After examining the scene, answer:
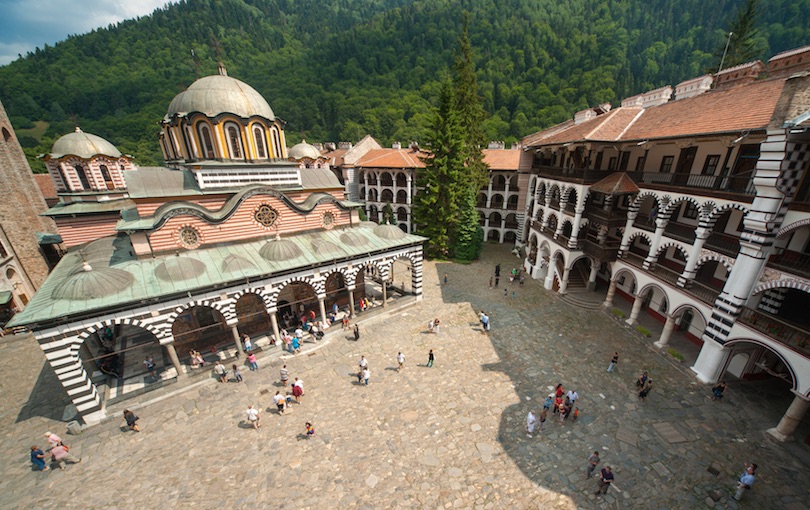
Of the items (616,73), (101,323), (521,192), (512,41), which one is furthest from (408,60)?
(101,323)

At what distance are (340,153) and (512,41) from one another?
71644 millimetres

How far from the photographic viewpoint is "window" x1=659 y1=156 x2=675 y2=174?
59.5 ft

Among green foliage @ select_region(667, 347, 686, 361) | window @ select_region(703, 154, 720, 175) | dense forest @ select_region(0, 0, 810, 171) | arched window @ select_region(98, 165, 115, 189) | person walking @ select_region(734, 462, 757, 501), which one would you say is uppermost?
dense forest @ select_region(0, 0, 810, 171)

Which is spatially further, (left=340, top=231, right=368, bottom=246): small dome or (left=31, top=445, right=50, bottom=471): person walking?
(left=340, top=231, right=368, bottom=246): small dome

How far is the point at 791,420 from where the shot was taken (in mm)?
11750

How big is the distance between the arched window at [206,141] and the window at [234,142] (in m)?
0.96

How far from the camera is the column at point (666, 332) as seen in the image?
1697 centimetres

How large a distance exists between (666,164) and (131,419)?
96.0ft

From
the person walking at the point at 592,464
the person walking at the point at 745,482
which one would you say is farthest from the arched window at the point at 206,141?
the person walking at the point at 745,482

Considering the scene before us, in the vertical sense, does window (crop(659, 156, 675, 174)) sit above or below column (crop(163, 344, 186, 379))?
above

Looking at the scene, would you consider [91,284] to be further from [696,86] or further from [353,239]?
[696,86]

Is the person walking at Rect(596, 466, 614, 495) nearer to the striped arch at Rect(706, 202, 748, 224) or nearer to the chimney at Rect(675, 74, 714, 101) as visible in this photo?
the striped arch at Rect(706, 202, 748, 224)

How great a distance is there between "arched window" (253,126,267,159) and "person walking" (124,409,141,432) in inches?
558

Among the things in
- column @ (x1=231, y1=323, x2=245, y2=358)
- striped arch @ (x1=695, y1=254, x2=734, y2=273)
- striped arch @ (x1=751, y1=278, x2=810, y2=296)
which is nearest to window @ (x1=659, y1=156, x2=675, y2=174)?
striped arch @ (x1=695, y1=254, x2=734, y2=273)
